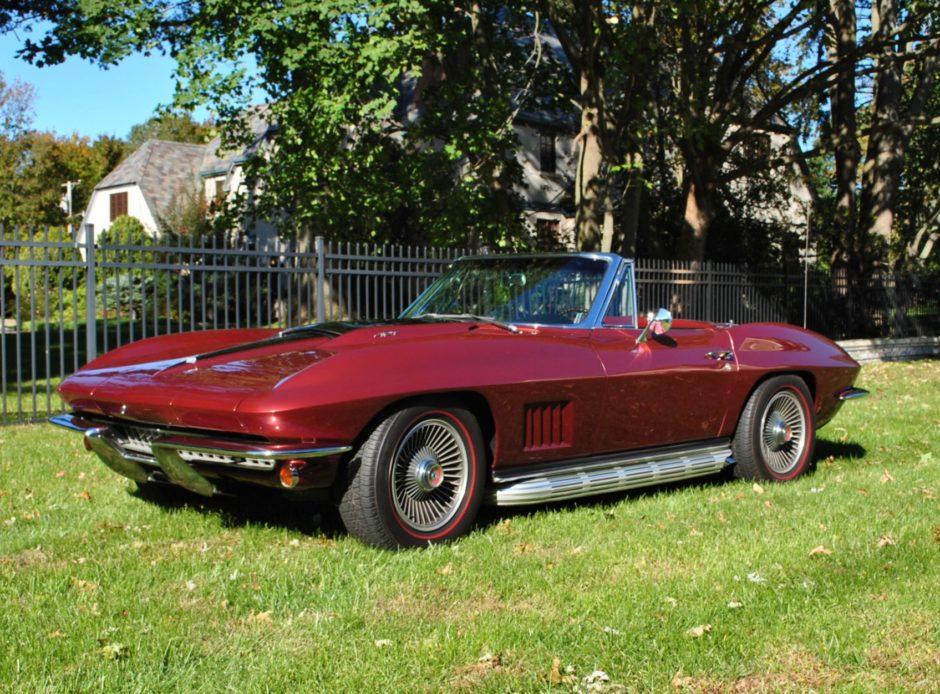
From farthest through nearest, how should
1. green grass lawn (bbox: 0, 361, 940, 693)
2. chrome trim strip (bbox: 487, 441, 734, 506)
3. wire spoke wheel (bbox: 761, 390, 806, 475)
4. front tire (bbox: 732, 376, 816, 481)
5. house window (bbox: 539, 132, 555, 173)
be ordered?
house window (bbox: 539, 132, 555, 173), wire spoke wheel (bbox: 761, 390, 806, 475), front tire (bbox: 732, 376, 816, 481), chrome trim strip (bbox: 487, 441, 734, 506), green grass lawn (bbox: 0, 361, 940, 693)

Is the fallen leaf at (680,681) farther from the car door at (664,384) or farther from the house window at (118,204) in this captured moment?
the house window at (118,204)

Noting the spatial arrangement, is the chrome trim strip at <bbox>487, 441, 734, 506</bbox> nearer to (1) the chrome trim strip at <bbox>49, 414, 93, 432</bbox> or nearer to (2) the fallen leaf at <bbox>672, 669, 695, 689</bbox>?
(2) the fallen leaf at <bbox>672, 669, 695, 689</bbox>

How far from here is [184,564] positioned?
4.54 metres

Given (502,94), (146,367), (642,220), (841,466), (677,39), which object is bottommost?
(841,466)

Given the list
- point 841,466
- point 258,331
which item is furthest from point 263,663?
point 841,466

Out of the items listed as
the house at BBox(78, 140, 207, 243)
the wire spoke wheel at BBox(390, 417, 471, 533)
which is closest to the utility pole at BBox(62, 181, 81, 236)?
the house at BBox(78, 140, 207, 243)

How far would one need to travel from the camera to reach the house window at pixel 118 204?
44.0 metres

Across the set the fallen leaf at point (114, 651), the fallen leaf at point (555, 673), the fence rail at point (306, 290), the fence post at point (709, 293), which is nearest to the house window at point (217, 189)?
the fence rail at point (306, 290)

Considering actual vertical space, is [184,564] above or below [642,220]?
below

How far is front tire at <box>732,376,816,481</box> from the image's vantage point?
645 centimetres

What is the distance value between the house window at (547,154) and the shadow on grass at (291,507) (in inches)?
1039

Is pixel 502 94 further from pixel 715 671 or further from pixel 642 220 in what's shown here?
pixel 715 671

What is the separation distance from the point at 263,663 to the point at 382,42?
41.2 feet

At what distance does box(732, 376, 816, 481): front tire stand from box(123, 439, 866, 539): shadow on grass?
11.0 inches
